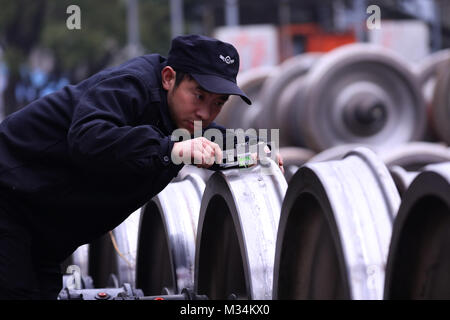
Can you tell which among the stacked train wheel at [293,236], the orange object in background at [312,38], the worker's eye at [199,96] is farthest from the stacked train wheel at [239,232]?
the orange object in background at [312,38]

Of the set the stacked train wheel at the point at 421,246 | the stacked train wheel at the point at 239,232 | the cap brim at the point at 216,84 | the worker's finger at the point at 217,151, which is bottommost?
the stacked train wheel at the point at 239,232

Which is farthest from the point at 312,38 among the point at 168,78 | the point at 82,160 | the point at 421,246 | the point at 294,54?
the point at 421,246

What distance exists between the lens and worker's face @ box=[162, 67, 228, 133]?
266cm

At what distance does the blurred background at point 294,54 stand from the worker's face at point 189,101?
4.03ft

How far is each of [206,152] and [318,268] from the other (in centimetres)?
56

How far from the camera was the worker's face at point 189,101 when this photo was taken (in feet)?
Result: 8.74

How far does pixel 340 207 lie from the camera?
7.93 feet

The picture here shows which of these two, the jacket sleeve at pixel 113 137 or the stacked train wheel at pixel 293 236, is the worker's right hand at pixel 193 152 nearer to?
the jacket sleeve at pixel 113 137

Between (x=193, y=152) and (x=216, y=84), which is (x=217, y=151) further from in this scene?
(x=216, y=84)

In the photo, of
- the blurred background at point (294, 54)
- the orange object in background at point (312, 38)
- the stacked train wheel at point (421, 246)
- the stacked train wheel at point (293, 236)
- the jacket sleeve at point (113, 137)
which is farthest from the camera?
the orange object in background at point (312, 38)

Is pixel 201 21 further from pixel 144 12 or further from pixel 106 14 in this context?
pixel 106 14

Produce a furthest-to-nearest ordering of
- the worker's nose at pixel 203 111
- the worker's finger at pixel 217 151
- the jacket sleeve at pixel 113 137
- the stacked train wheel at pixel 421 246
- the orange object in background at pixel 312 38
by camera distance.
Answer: the orange object in background at pixel 312 38, the worker's nose at pixel 203 111, the worker's finger at pixel 217 151, the jacket sleeve at pixel 113 137, the stacked train wheel at pixel 421 246
